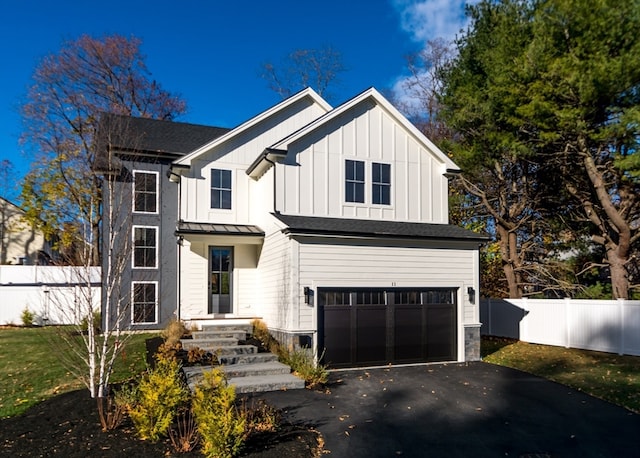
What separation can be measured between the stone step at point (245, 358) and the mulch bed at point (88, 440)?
12.1ft

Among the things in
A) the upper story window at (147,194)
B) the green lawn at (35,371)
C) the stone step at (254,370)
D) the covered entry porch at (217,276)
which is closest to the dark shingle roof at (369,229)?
the covered entry porch at (217,276)

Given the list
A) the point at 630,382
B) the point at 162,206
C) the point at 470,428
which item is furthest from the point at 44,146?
the point at 630,382

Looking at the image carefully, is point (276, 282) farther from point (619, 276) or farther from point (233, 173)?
point (619, 276)

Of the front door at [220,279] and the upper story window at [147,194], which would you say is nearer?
the front door at [220,279]

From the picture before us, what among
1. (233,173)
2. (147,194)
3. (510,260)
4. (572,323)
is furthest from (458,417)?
(147,194)

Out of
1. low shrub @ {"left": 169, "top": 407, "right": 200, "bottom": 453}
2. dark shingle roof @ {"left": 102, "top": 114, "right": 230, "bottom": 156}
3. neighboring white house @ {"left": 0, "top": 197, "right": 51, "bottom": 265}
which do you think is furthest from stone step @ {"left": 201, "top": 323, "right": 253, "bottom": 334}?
neighboring white house @ {"left": 0, "top": 197, "right": 51, "bottom": 265}

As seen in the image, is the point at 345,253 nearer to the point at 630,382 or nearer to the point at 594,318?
the point at 630,382

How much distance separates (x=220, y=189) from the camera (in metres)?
15.6

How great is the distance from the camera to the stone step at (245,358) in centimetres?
1099

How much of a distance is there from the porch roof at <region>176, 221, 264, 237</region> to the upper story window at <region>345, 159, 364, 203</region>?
2889 mm

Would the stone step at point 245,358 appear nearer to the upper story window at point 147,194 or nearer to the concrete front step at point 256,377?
the concrete front step at point 256,377

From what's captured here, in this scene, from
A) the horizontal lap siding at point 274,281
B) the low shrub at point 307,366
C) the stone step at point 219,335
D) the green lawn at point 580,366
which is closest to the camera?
the green lawn at point 580,366

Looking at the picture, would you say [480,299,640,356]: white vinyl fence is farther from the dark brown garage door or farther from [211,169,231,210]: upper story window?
[211,169,231,210]: upper story window

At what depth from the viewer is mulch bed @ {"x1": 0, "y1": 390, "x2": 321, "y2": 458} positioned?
602 centimetres
